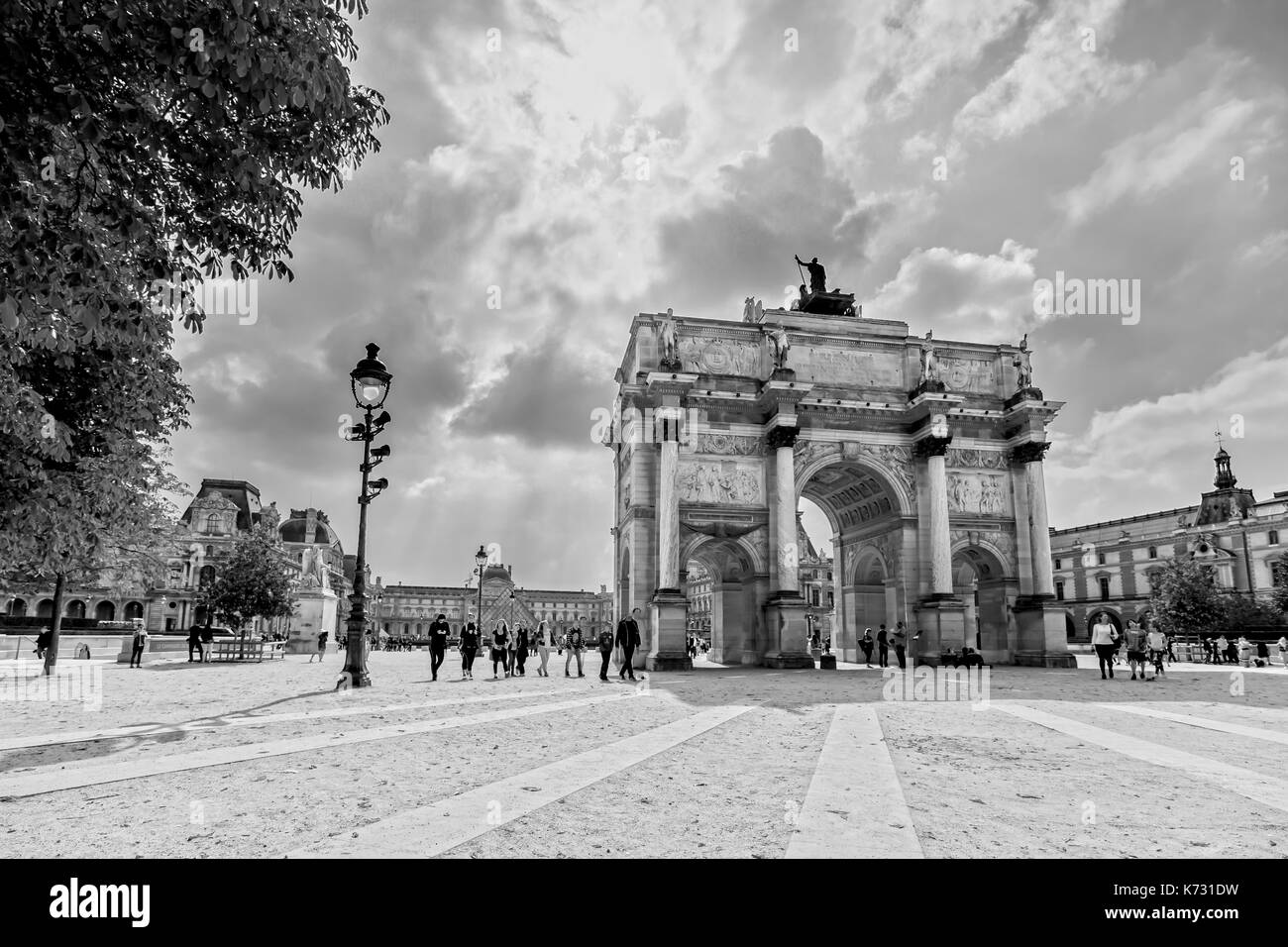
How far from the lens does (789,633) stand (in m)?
29.4

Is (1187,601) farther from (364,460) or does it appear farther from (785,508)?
(364,460)

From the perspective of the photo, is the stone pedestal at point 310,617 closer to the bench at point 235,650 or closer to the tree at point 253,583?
the tree at point 253,583

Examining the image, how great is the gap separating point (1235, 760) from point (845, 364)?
89.7ft

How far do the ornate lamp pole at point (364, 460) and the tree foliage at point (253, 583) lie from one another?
22840mm

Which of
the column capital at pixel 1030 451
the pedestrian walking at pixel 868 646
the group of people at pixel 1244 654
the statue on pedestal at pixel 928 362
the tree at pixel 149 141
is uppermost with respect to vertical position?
the statue on pedestal at pixel 928 362

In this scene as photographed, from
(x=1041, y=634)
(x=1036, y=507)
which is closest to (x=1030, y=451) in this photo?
(x=1036, y=507)

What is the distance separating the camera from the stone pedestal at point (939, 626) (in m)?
Answer: 30.6

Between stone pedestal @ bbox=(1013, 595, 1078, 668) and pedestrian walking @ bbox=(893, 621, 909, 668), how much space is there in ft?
17.3

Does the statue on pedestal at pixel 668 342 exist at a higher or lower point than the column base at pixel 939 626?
higher

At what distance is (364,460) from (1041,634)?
28.9 meters

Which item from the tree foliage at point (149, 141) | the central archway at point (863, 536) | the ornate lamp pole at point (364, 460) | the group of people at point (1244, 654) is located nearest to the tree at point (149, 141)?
the tree foliage at point (149, 141)

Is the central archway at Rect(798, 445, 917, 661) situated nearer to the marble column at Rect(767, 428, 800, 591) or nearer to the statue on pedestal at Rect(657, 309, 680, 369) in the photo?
the marble column at Rect(767, 428, 800, 591)
